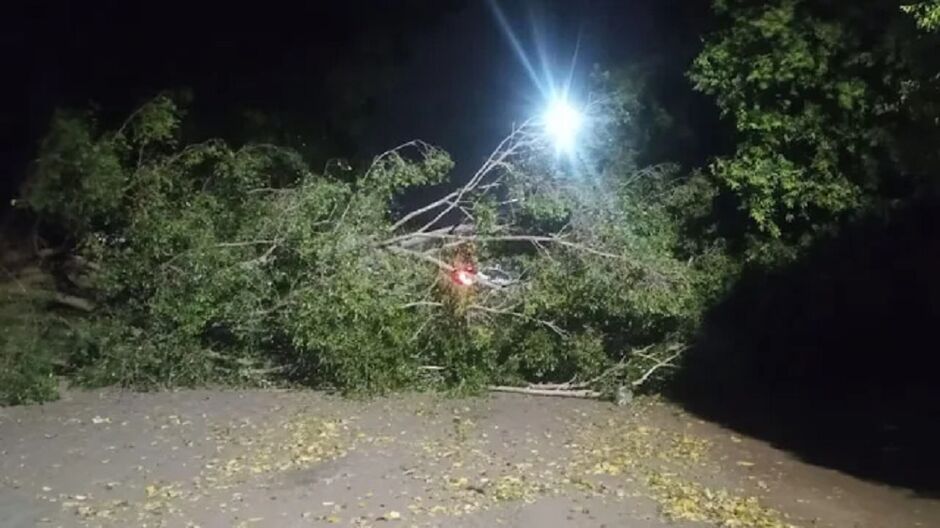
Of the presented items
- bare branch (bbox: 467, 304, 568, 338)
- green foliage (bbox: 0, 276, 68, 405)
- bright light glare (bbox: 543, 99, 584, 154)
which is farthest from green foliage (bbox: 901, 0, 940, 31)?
green foliage (bbox: 0, 276, 68, 405)

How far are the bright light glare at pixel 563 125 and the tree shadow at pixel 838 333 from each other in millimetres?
2368

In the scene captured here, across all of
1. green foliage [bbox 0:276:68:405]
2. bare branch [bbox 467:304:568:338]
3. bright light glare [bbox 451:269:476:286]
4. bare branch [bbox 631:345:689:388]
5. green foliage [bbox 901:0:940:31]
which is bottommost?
green foliage [bbox 0:276:68:405]

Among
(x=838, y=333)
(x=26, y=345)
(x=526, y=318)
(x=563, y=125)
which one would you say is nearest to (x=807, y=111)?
(x=838, y=333)

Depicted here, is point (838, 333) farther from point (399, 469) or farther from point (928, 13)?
point (399, 469)

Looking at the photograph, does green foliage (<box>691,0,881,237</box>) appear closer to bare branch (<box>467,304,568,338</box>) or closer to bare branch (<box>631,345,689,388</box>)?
bare branch (<box>631,345,689,388</box>)

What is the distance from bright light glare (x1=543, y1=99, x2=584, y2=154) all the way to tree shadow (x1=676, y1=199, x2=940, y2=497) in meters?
2.37

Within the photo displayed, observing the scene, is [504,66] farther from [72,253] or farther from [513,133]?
[72,253]

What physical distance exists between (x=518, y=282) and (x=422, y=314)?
103 centimetres

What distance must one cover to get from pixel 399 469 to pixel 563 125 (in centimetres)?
523

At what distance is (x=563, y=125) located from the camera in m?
12.8

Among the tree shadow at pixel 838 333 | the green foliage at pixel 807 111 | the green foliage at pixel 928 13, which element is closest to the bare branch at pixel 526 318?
the tree shadow at pixel 838 333

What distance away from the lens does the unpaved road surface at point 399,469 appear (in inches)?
300

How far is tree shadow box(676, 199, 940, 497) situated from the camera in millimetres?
12414

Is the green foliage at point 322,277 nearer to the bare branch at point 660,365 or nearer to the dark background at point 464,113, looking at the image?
the bare branch at point 660,365
